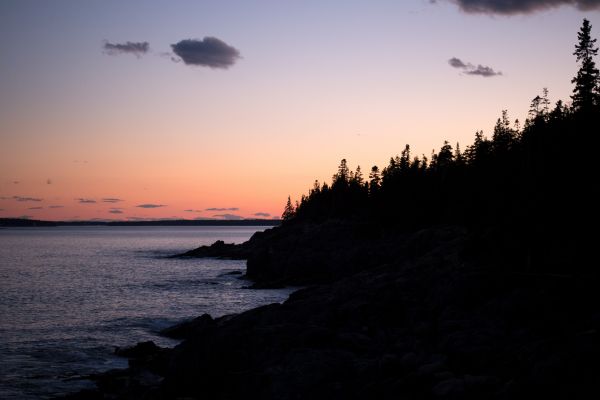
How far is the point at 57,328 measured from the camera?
41562 mm

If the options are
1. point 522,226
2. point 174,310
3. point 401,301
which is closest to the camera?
point 401,301

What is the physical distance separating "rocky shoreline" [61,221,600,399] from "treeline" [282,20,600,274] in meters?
3.21

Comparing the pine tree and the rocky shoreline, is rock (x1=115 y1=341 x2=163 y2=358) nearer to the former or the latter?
the rocky shoreline

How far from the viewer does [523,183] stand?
32812 millimetres

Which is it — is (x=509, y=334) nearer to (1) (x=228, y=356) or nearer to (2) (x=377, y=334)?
(2) (x=377, y=334)

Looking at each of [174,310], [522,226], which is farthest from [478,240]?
[174,310]

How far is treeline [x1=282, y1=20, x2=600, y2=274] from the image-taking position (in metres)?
28.9

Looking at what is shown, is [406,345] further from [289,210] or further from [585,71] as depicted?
[289,210]

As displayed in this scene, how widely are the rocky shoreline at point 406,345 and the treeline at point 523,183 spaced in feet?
10.5

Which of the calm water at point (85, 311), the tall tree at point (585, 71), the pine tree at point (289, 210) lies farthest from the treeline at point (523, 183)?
the pine tree at point (289, 210)

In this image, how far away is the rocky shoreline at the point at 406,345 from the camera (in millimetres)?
14164

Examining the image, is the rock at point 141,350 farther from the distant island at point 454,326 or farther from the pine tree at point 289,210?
the pine tree at point 289,210

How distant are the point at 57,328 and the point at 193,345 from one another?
2409cm

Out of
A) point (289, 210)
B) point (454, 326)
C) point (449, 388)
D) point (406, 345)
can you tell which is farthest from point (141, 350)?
point (289, 210)
